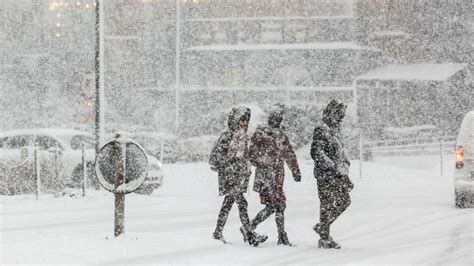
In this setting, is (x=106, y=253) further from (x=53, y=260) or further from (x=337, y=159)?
(x=337, y=159)

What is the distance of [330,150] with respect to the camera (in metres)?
11.9

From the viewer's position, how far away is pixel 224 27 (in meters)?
52.1

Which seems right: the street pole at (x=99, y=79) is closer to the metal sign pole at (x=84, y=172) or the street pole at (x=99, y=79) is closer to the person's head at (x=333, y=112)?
the metal sign pole at (x=84, y=172)

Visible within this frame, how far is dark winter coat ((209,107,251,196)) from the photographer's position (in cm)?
1198

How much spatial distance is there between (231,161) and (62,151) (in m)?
9.58

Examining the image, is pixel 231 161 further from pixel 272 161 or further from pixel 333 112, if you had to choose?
pixel 333 112

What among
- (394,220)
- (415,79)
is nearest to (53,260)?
(394,220)

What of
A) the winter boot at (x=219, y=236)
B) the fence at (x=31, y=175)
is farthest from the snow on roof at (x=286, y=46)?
the winter boot at (x=219, y=236)

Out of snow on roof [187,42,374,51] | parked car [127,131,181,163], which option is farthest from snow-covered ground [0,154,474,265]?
snow on roof [187,42,374,51]

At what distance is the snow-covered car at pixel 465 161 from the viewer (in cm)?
1652

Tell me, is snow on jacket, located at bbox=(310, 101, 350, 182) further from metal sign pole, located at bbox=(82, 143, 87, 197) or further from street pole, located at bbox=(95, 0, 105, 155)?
street pole, located at bbox=(95, 0, 105, 155)

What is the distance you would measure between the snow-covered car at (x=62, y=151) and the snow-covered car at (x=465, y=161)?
23.5 feet

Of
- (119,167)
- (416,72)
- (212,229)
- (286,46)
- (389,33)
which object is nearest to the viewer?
(119,167)

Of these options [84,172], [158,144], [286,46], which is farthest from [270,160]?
[286,46]
